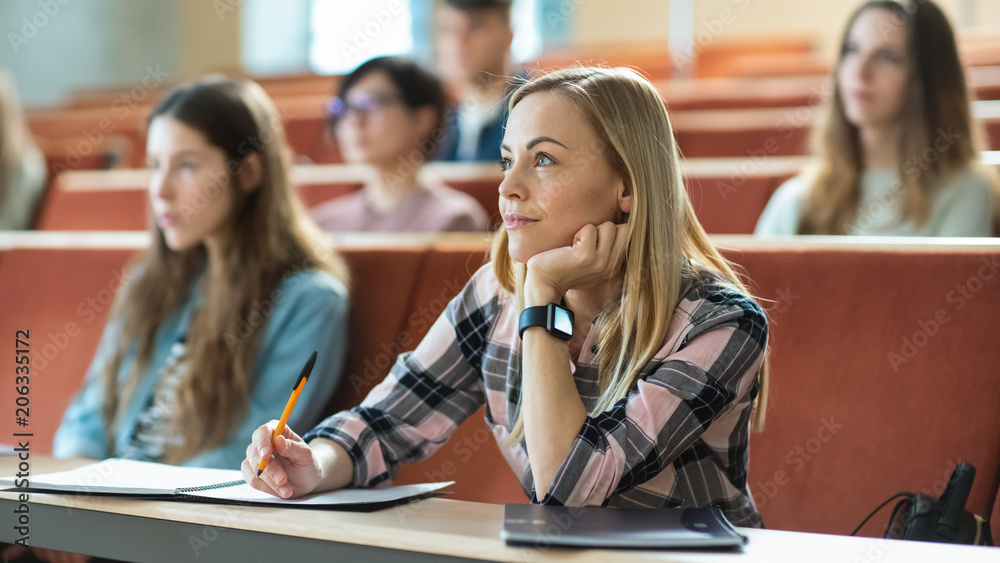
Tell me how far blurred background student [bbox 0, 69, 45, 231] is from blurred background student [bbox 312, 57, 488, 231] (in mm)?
1056

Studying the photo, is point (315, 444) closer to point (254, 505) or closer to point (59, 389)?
point (254, 505)

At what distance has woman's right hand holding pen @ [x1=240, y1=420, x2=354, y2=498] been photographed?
846 millimetres

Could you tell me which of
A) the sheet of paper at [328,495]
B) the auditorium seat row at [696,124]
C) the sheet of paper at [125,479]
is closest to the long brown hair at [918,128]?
the auditorium seat row at [696,124]

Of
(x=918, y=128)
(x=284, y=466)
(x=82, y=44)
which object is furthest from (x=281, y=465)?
(x=82, y=44)

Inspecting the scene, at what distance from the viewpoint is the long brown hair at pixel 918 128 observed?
→ 174 cm

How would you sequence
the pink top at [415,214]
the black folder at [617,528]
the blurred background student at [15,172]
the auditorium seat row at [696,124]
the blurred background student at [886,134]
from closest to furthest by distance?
the black folder at [617,528] < the blurred background student at [886,134] < the pink top at [415,214] < the auditorium seat row at [696,124] < the blurred background student at [15,172]

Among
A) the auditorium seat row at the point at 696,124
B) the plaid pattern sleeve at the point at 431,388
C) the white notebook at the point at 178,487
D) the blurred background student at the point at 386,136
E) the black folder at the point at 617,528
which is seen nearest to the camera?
the black folder at the point at 617,528

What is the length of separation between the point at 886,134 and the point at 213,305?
53.1 inches

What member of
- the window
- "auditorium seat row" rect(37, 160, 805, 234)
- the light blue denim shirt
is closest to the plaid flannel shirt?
the light blue denim shirt

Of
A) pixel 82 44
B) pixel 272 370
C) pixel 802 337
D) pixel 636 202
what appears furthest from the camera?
pixel 82 44

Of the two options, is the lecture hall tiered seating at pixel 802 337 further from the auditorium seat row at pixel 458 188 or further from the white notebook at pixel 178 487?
the white notebook at pixel 178 487

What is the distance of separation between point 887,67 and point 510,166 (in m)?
1.18

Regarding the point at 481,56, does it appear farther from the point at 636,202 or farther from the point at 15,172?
the point at 636,202

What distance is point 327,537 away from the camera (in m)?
0.70
